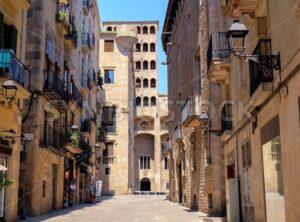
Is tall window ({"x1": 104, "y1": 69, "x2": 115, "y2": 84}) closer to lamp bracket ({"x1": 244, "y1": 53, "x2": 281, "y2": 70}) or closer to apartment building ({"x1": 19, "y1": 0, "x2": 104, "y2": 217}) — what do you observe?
apartment building ({"x1": 19, "y1": 0, "x2": 104, "y2": 217})

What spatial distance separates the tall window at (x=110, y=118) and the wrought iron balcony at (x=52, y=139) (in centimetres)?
2875

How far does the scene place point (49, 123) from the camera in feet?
72.8

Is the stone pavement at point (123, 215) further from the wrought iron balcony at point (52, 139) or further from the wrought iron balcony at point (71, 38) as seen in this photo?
the wrought iron balcony at point (71, 38)

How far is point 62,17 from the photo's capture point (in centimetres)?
2361

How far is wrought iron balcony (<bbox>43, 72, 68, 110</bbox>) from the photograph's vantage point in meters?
21.1

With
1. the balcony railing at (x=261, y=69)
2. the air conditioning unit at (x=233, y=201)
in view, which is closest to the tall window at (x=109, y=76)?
the air conditioning unit at (x=233, y=201)

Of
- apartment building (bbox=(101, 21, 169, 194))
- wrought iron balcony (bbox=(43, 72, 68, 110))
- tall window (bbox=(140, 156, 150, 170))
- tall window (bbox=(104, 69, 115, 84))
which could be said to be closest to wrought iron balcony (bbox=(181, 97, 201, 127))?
wrought iron balcony (bbox=(43, 72, 68, 110))

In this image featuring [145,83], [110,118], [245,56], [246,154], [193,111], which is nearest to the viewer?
[245,56]

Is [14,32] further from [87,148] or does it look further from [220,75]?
[87,148]

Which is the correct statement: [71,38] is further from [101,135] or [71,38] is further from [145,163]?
[145,163]

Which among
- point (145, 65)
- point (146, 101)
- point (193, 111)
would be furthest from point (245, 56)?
point (145, 65)

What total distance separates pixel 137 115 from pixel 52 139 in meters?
42.4

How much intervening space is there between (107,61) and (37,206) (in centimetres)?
3514

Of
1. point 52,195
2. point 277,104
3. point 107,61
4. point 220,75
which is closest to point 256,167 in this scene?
point 277,104
